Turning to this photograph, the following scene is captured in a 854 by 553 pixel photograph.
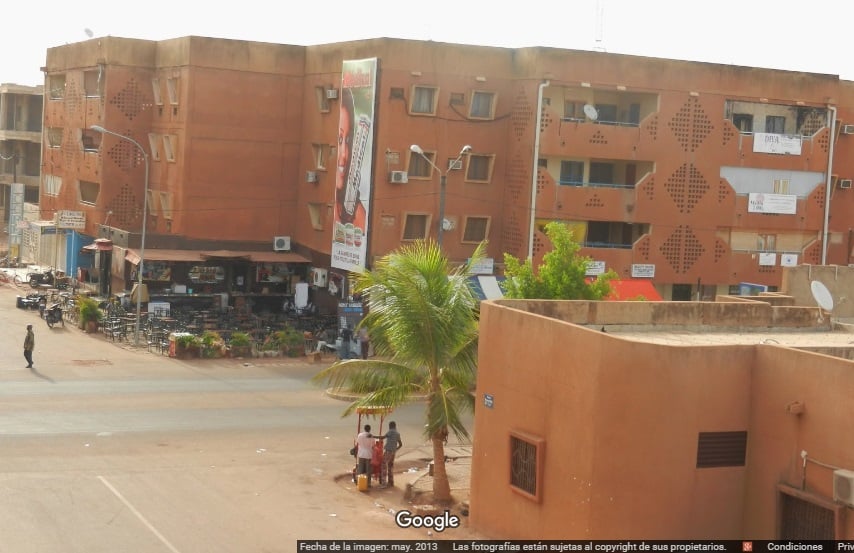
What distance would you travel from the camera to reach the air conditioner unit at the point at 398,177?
4119 cm

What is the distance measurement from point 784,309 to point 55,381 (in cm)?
1890

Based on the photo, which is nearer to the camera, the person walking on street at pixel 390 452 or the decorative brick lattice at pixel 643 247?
the person walking on street at pixel 390 452

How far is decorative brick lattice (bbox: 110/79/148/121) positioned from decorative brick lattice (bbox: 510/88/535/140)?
1763 cm

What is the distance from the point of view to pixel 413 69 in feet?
136

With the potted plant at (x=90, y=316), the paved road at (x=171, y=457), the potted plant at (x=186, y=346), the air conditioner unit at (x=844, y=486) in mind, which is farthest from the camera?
the potted plant at (x=90, y=316)

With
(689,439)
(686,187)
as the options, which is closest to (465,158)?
(686,187)

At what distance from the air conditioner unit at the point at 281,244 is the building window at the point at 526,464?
104 ft

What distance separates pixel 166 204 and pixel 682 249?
20.8 metres

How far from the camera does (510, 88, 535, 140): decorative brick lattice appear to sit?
4238 centimetres

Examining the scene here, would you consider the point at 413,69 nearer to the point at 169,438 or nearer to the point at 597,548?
the point at 169,438

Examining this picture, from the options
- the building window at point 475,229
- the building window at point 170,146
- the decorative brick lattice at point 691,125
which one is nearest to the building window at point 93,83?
the building window at point 170,146

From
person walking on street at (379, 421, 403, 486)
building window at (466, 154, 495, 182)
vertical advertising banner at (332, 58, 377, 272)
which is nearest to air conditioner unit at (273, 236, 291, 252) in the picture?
vertical advertising banner at (332, 58, 377, 272)

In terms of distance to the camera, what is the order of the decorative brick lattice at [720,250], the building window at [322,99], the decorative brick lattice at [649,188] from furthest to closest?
the building window at [322,99] < the decorative brick lattice at [720,250] < the decorative brick lattice at [649,188]

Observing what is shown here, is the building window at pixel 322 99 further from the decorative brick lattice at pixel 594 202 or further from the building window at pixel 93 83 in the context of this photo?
the building window at pixel 93 83
